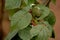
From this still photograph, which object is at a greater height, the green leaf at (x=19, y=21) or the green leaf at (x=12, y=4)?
the green leaf at (x=12, y=4)

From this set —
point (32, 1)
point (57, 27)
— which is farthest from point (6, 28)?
point (32, 1)

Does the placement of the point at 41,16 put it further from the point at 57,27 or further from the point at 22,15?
the point at 57,27

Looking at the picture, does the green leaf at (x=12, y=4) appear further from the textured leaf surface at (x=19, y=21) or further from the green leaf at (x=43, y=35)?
the green leaf at (x=43, y=35)

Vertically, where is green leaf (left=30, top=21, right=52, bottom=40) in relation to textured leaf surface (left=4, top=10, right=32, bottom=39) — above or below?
below

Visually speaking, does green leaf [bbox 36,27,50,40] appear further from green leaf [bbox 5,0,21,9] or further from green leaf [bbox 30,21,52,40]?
green leaf [bbox 5,0,21,9]

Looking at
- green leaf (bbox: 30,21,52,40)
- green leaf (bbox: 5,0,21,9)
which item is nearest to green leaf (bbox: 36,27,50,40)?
green leaf (bbox: 30,21,52,40)

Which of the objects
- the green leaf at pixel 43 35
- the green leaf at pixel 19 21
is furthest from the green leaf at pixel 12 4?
the green leaf at pixel 43 35

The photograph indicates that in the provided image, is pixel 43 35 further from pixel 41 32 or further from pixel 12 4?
pixel 12 4
